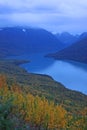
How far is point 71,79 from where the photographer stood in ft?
322

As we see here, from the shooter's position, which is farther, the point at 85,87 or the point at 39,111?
the point at 85,87

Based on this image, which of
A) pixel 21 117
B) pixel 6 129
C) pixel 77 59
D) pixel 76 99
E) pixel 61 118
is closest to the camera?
pixel 6 129

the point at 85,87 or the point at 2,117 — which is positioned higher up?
the point at 85,87

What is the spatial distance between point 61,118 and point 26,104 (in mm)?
3195

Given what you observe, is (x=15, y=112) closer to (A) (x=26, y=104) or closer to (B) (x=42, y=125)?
(B) (x=42, y=125)

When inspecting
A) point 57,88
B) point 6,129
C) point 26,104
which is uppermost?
point 57,88

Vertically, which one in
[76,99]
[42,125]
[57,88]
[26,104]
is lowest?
[42,125]

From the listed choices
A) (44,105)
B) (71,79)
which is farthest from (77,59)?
(44,105)

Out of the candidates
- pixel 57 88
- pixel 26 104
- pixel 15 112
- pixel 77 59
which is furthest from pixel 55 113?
pixel 77 59

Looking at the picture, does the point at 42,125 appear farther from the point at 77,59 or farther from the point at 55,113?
the point at 77,59

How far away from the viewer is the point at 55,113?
858 inches

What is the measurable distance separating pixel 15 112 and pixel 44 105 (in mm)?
5538

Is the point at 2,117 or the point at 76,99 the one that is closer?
the point at 2,117

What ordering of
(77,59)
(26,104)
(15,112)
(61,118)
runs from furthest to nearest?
(77,59) < (26,104) < (61,118) < (15,112)
